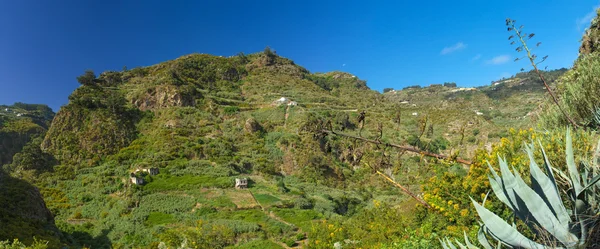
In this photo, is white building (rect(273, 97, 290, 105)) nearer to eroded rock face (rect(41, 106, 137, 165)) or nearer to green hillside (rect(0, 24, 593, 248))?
green hillside (rect(0, 24, 593, 248))

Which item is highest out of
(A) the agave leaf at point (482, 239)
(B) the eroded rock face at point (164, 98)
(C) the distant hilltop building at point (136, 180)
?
(B) the eroded rock face at point (164, 98)

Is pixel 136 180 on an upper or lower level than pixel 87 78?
lower

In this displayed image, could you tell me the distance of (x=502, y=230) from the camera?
209cm

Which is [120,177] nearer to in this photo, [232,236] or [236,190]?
[236,190]

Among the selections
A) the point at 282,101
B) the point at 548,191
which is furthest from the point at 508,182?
the point at 282,101

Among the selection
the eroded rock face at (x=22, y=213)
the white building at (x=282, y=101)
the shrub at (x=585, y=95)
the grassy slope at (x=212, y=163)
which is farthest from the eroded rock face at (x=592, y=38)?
the white building at (x=282, y=101)

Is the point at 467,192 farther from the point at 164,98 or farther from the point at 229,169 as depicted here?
the point at 164,98

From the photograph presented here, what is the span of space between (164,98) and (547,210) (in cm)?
6162

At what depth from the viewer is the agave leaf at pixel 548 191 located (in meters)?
1.97

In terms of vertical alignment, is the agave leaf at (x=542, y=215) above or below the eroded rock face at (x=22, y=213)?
above

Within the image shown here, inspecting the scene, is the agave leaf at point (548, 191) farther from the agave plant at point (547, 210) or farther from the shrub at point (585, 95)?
the shrub at point (585, 95)

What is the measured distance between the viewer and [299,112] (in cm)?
5712

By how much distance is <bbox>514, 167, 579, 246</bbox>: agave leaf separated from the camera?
1946 mm

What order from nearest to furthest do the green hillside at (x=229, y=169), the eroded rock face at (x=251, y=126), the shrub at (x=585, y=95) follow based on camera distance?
the shrub at (x=585, y=95) → the green hillside at (x=229, y=169) → the eroded rock face at (x=251, y=126)
